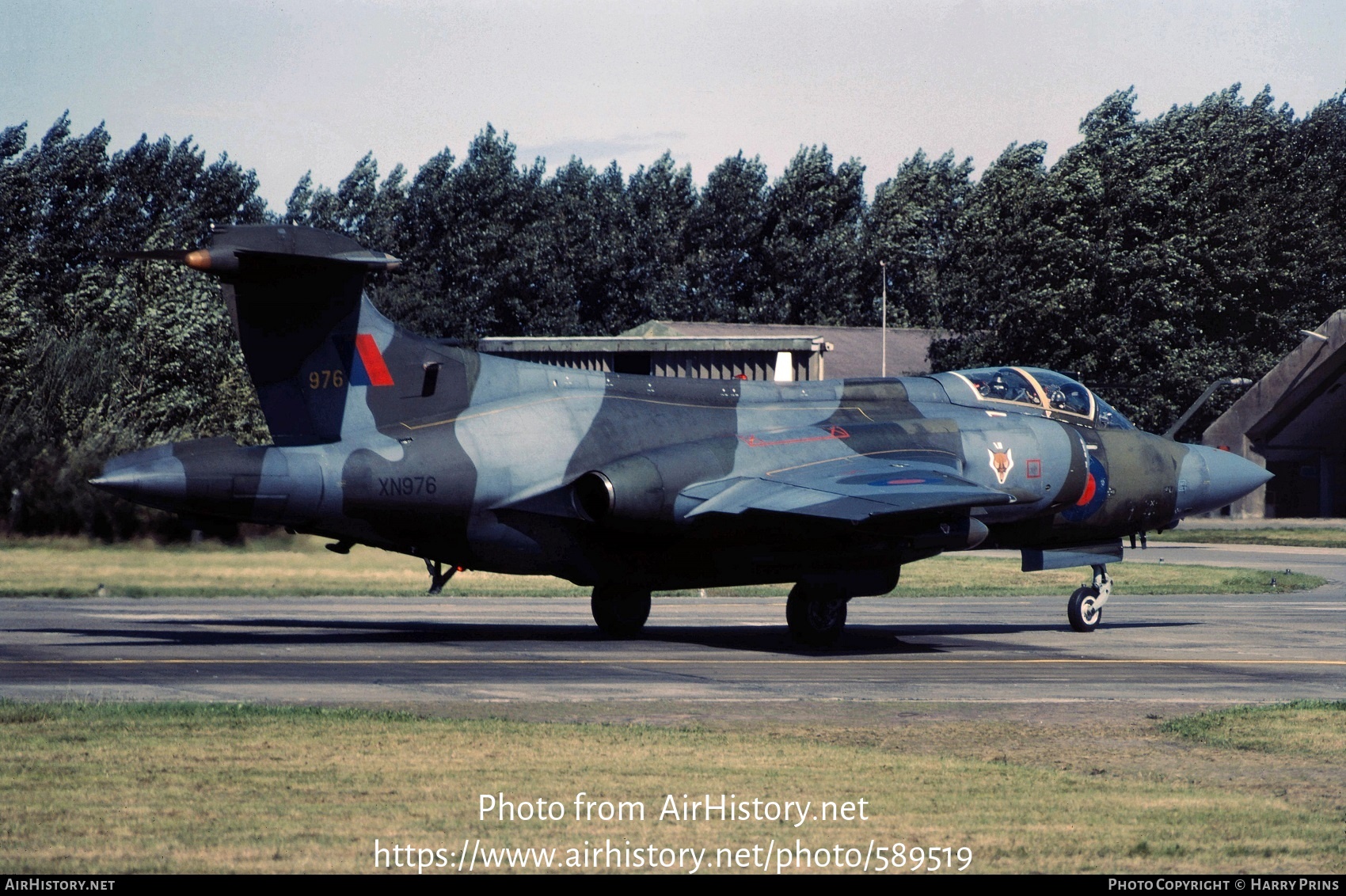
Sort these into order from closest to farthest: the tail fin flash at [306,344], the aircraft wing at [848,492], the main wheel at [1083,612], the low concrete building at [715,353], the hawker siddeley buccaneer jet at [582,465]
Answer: the hawker siddeley buccaneer jet at [582,465], the aircraft wing at [848,492], the tail fin flash at [306,344], the main wheel at [1083,612], the low concrete building at [715,353]

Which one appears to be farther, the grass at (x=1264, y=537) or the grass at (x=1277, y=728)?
the grass at (x=1264, y=537)

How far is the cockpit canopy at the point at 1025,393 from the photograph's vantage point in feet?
81.6

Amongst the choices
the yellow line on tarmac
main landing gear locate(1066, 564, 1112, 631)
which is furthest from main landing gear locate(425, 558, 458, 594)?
main landing gear locate(1066, 564, 1112, 631)

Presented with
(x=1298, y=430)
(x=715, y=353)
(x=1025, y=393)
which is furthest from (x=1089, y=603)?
(x=1298, y=430)

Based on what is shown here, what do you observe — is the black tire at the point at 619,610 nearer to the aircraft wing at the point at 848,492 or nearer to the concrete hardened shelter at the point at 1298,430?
the aircraft wing at the point at 848,492

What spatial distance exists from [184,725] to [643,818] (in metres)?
5.68

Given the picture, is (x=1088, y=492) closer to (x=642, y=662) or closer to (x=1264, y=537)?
(x=642, y=662)

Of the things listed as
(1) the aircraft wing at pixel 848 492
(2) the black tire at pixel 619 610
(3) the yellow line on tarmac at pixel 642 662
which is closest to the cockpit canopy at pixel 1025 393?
(1) the aircraft wing at pixel 848 492

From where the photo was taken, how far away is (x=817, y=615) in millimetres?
22625

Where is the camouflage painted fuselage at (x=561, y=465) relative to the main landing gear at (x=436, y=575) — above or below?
above

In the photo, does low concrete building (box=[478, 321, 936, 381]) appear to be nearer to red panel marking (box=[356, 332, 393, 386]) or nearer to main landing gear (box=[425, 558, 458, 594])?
main landing gear (box=[425, 558, 458, 594])

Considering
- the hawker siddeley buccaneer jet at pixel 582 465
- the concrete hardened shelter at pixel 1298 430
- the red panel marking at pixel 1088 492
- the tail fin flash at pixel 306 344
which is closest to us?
the hawker siddeley buccaneer jet at pixel 582 465

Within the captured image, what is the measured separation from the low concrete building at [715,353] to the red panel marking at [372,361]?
2179cm

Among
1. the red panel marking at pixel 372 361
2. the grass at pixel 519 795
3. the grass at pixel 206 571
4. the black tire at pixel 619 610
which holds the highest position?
the red panel marking at pixel 372 361
